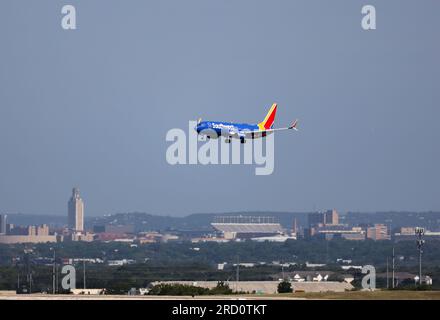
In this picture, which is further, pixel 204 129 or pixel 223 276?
pixel 223 276

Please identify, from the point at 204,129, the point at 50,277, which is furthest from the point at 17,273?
the point at 204,129

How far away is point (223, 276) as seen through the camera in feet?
618
